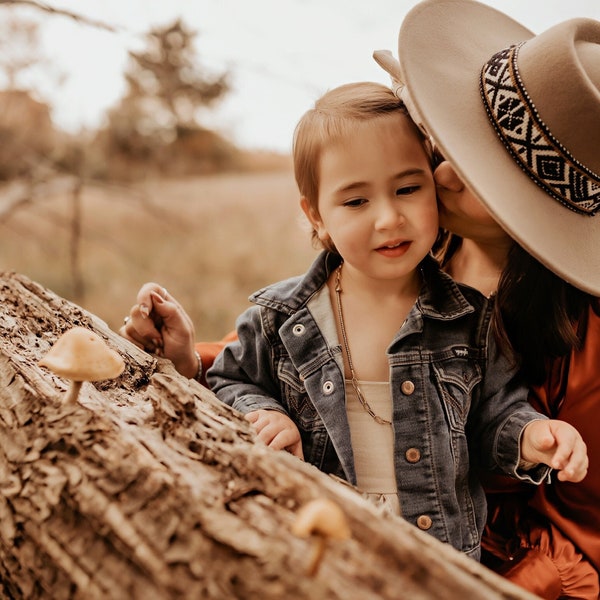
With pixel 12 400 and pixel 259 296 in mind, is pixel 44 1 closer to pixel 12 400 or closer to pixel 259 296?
pixel 259 296

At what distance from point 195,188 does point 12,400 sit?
8923mm

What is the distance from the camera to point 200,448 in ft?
3.18

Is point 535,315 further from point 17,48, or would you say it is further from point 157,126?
point 157,126

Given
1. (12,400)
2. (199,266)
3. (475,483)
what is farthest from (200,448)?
(199,266)

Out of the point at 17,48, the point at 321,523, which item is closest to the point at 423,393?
the point at 321,523

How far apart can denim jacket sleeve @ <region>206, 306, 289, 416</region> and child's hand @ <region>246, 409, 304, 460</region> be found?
119 millimetres

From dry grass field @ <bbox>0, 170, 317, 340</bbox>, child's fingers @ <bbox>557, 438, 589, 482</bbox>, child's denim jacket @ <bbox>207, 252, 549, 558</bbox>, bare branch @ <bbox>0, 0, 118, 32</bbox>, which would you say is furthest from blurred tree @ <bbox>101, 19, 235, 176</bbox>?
child's fingers @ <bbox>557, 438, 589, 482</bbox>

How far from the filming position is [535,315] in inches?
61.8

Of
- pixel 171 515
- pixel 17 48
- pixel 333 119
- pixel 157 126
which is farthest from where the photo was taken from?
pixel 157 126

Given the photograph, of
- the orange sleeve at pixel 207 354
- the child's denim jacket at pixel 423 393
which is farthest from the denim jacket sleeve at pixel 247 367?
the orange sleeve at pixel 207 354

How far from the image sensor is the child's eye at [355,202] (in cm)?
143

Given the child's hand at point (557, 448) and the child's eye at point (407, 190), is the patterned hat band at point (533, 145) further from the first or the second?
the child's hand at point (557, 448)

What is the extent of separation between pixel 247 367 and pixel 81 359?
2.36ft

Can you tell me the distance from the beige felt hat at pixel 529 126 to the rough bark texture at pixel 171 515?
745 millimetres
